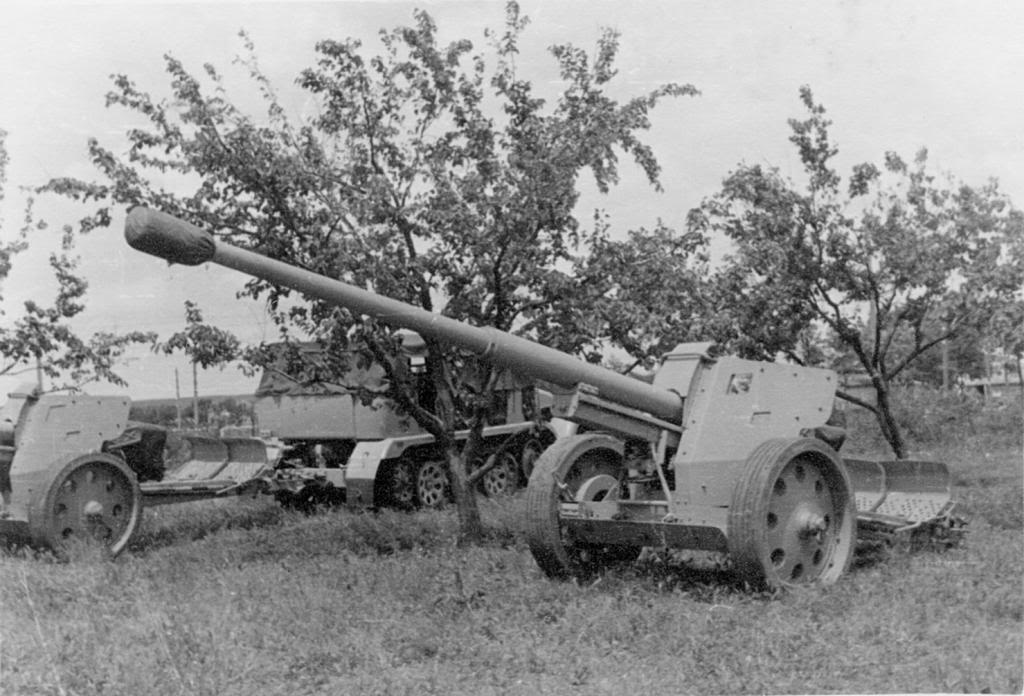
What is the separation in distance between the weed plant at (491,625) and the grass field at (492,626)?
0.05ft

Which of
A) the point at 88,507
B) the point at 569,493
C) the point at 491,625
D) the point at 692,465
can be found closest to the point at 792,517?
the point at 692,465

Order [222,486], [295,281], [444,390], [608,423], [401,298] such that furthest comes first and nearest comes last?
[222,486]
[444,390]
[401,298]
[608,423]
[295,281]

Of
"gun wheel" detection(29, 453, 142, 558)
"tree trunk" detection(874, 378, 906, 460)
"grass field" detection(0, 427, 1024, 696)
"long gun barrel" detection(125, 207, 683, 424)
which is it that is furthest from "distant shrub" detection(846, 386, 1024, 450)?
"gun wheel" detection(29, 453, 142, 558)

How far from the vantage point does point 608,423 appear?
6.67m

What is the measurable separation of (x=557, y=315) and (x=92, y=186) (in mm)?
3667

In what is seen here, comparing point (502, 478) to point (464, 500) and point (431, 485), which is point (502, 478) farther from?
point (464, 500)

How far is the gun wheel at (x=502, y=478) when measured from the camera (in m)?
13.0

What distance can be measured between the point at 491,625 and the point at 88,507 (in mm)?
4579

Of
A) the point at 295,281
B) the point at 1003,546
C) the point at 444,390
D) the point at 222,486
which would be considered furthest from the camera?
the point at 222,486

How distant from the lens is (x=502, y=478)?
13250mm

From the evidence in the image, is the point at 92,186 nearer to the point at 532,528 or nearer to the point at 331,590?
the point at 331,590

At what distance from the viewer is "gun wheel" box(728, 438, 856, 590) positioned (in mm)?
6168

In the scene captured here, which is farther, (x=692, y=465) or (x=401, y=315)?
(x=692, y=465)

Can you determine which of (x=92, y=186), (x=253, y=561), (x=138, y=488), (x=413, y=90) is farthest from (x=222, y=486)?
(x=413, y=90)
